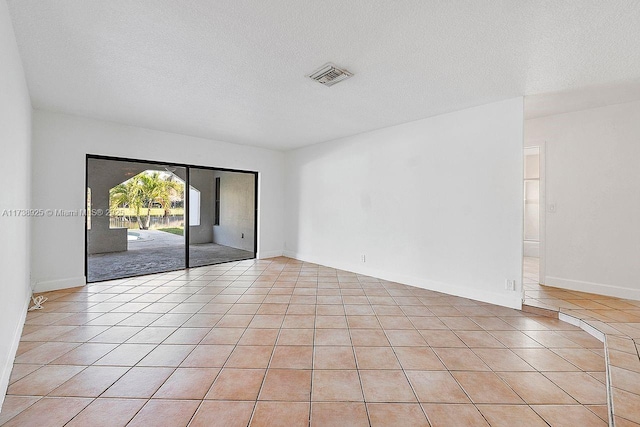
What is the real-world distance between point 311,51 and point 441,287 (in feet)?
11.0

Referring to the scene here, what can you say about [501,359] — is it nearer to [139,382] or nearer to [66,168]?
[139,382]

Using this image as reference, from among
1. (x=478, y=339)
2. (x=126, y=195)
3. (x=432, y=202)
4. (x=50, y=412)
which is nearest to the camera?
(x=50, y=412)

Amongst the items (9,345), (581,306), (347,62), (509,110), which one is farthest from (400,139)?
(9,345)

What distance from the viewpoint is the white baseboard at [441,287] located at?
3.35 m

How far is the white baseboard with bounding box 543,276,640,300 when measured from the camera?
3477 mm

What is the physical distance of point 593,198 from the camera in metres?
3.75

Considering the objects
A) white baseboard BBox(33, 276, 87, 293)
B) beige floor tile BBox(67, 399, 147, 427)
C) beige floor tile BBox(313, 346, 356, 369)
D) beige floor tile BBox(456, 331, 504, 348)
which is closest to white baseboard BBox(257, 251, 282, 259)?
white baseboard BBox(33, 276, 87, 293)

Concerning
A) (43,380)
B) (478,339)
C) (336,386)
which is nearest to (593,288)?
(478,339)

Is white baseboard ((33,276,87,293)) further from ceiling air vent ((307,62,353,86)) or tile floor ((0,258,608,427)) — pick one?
ceiling air vent ((307,62,353,86))

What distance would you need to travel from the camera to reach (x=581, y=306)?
10.5 feet

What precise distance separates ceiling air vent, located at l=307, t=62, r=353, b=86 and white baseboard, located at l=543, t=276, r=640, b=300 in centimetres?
404

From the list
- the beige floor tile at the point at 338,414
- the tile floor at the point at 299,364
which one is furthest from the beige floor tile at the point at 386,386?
the beige floor tile at the point at 338,414

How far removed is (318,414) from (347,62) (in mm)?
2690

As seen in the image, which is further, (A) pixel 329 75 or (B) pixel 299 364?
(A) pixel 329 75
